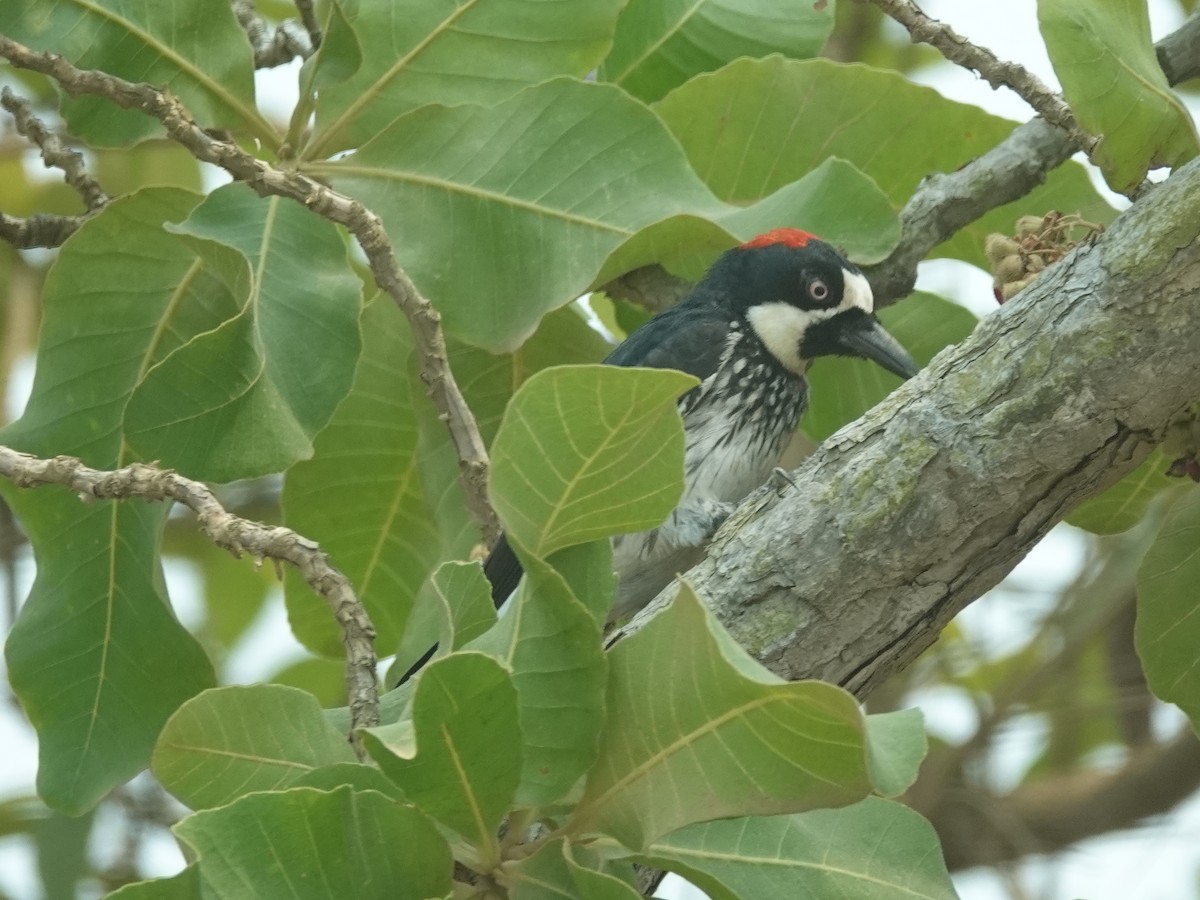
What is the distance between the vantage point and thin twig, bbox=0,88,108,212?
97.3 inches

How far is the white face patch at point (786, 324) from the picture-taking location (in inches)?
125

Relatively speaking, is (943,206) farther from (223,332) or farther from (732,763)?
(732,763)

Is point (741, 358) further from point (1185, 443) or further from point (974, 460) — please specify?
point (974, 460)

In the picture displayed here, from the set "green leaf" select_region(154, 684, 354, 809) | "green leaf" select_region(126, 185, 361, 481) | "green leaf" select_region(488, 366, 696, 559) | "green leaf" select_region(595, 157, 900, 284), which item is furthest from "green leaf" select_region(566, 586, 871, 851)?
"green leaf" select_region(595, 157, 900, 284)

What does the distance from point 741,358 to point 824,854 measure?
1.68 meters

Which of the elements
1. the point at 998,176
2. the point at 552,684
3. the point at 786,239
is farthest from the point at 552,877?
the point at 786,239

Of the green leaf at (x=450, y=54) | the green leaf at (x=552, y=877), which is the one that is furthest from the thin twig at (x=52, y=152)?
the green leaf at (x=552, y=877)

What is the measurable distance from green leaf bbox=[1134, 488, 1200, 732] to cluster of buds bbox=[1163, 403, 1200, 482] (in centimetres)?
4

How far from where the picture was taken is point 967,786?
11.7 feet

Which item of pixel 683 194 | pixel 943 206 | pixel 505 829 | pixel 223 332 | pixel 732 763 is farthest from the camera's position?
pixel 943 206

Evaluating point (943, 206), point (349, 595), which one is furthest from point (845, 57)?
point (349, 595)

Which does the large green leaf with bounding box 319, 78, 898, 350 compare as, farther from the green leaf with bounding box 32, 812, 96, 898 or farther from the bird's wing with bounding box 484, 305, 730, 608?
the green leaf with bounding box 32, 812, 96, 898

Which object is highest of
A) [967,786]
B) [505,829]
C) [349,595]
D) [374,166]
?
[374,166]

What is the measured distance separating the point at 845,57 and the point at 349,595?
2.67 m
